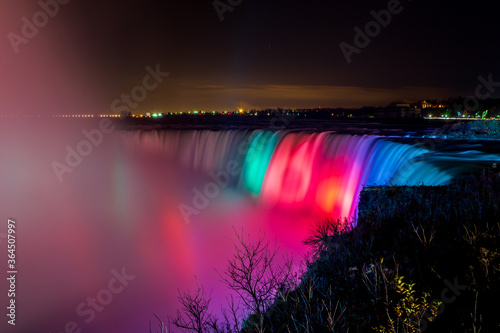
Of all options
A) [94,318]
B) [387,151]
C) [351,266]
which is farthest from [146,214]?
[351,266]

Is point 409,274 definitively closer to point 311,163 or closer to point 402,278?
point 402,278

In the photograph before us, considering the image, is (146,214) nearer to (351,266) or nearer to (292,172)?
(292,172)

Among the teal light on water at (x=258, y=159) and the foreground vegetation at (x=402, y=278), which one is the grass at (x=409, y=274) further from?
the teal light on water at (x=258, y=159)

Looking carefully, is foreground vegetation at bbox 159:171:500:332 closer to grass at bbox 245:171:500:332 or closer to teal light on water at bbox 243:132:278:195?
grass at bbox 245:171:500:332

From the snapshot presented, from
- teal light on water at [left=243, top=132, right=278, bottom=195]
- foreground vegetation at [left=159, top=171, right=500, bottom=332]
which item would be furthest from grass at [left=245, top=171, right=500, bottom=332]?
teal light on water at [left=243, top=132, right=278, bottom=195]

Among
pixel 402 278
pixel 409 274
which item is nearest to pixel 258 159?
pixel 409 274

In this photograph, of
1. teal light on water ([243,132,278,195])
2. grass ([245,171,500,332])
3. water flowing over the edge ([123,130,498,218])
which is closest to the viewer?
grass ([245,171,500,332])
